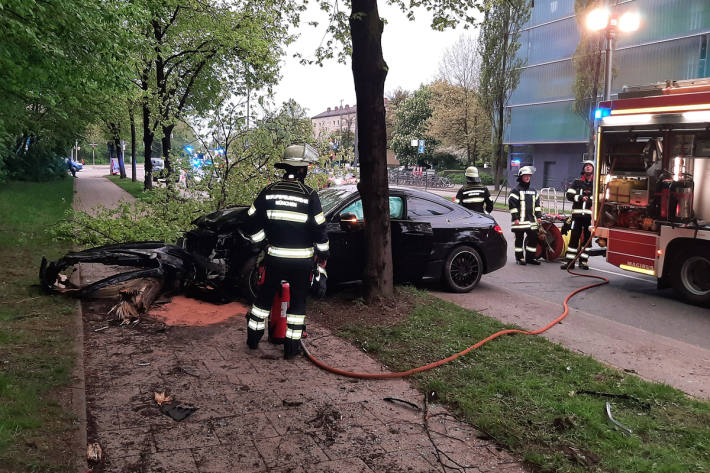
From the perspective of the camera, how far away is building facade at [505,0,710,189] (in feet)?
95.5

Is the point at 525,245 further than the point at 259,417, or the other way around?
the point at 525,245

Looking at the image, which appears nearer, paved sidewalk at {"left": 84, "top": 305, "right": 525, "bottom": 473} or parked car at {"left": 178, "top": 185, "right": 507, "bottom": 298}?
paved sidewalk at {"left": 84, "top": 305, "right": 525, "bottom": 473}

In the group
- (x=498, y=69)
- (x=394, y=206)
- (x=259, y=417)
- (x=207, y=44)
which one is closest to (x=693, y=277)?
(x=394, y=206)

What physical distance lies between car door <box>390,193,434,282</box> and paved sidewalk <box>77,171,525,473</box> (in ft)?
8.56

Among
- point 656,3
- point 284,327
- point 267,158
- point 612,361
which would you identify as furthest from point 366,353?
point 656,3

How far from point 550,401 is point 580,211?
7450mm

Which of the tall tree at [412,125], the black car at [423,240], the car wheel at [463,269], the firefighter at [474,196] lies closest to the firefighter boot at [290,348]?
the black car at [423,240]

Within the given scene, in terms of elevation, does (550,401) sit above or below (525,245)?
below

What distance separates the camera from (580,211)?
10.9 m

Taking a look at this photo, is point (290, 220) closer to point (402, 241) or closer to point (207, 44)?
point (402, 241)

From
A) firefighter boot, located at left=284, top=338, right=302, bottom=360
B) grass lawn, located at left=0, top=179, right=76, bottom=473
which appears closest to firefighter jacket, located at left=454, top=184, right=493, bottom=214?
firefighter boot, located at left=284, top=338, right=302, bottom=360

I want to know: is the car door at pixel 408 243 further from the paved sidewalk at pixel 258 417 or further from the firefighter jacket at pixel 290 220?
the firefighter jacket at pixel 290 220

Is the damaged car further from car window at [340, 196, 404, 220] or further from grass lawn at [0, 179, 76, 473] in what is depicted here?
grass lawn at [0, 179, 76, 473]

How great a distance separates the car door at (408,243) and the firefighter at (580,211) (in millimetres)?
4153
